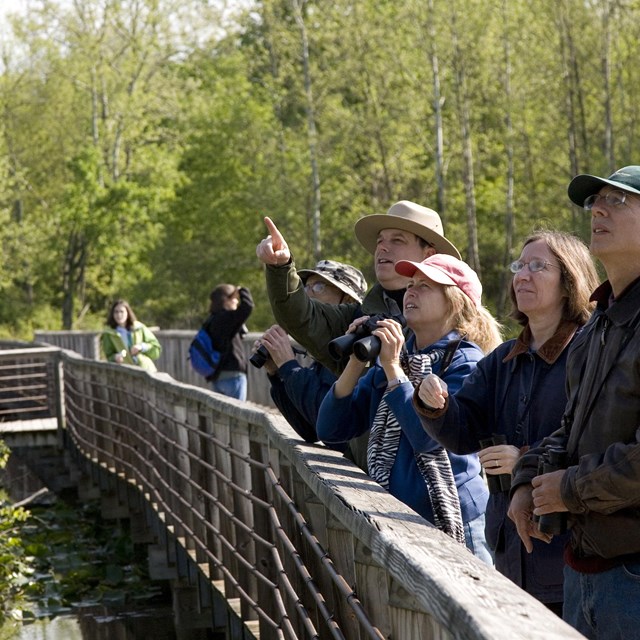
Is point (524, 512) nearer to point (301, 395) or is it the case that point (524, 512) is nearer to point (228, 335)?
point (301, 395)

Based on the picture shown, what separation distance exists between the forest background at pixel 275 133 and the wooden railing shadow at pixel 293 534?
70.7 ft

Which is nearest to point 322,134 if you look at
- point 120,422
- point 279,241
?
point 120,422

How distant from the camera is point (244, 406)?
693cm

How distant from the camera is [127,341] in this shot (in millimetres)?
15336

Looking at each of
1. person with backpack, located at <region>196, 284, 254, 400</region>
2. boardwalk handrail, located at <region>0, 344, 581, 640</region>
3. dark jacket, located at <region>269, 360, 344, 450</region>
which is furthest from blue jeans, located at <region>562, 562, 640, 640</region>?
person with backpack, located at <region>196, 284, 254, 400</region>

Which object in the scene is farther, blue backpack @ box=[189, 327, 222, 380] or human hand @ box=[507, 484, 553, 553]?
blue backpack @ box=[189, 327, 222, 380]

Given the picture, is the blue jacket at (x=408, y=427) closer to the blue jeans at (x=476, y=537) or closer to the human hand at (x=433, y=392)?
the blue jeans at (x=476, y=537)

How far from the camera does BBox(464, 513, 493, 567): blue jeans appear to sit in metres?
4.71

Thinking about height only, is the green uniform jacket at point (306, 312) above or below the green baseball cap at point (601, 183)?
below

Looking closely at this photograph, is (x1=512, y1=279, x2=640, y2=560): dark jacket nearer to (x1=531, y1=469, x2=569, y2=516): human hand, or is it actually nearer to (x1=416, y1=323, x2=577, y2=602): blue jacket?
(x1=531, y1=469, x2=569, y2=516): human hand

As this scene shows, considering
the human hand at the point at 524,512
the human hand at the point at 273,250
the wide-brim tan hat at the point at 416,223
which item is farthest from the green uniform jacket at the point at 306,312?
the human hand at the point at 524,512

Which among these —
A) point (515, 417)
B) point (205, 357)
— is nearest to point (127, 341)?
point (205, 357)

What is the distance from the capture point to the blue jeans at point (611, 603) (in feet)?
11.4

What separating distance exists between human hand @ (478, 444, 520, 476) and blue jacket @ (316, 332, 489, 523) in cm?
28
